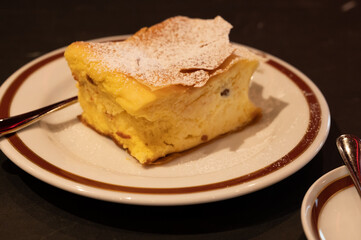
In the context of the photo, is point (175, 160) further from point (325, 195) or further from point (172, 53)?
point (325, 195)

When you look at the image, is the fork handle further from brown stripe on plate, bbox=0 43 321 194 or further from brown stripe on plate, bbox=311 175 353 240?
brown stripe on plate, bbox=311 175 353 240

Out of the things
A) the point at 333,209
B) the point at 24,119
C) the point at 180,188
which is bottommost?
the point at 333,209

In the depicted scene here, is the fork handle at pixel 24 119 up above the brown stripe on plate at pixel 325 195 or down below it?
above

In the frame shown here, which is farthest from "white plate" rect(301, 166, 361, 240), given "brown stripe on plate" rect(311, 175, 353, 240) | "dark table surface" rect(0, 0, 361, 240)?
"dark table surface" rect(0, 0, 361, 240)

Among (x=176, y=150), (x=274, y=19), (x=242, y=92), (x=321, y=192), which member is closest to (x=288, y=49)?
(x=274, y=19)

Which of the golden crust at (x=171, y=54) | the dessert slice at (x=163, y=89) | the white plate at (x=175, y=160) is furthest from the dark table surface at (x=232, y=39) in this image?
the golden crust at (x=171, y=54)

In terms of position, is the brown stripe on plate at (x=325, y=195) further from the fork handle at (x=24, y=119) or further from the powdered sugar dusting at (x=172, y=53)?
the fork handle at (x=24, y=119)

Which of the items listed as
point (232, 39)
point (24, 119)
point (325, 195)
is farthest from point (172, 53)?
point (232, 39)
